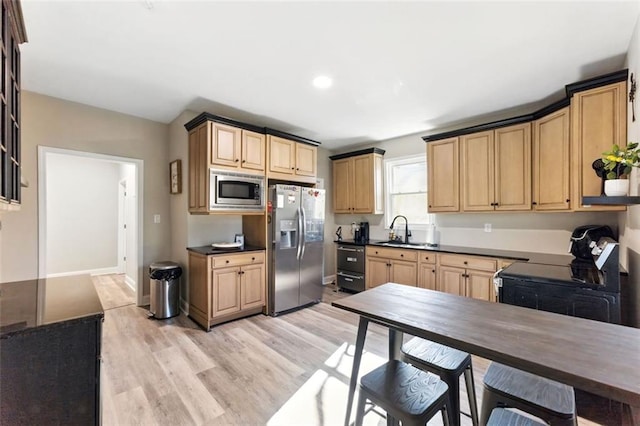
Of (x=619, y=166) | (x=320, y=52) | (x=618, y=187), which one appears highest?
(x=320, y=52)

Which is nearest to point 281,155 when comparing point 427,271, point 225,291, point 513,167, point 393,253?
point 225,291

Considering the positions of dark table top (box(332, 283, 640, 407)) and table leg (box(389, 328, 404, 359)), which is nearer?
dark table top (box(332, 283, 640, 407))

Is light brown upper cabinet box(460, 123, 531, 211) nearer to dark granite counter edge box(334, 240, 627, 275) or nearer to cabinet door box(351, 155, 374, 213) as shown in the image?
dark granite counter edge box(334, 240, 627, 275)

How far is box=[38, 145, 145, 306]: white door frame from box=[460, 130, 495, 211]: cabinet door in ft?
14.3

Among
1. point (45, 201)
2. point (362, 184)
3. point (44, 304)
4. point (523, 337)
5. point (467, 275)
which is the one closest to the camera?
point (523, 337)

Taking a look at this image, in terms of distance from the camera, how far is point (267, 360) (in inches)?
99.0

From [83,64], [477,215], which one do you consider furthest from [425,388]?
[83,64]

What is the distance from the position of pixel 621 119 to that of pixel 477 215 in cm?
173

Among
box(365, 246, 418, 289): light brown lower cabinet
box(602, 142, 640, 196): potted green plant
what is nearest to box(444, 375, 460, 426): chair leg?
box(602, 142, 640, 196): potted green plant

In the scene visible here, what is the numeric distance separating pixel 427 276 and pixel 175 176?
12.2 ft

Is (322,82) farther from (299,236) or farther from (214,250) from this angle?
(214,250)

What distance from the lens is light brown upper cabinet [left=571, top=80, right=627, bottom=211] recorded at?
7.39ft

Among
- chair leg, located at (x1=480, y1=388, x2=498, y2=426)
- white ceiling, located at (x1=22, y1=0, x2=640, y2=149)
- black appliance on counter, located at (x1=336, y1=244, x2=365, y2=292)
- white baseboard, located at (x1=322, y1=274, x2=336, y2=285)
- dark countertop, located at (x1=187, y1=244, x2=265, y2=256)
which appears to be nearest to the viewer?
chair leg, located at (x1=480, y1=388, x2=498, y2=426)

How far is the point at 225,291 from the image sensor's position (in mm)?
3275
